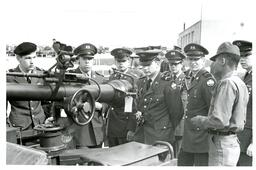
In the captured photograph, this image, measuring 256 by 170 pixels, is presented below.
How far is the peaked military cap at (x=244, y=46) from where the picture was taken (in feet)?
8.56

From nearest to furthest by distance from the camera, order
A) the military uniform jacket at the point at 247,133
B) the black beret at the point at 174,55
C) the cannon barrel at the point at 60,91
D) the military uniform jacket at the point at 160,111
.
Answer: the cannon barrel at the point at 60,91 < the military uniform jacket at the point at 247,133 < the military uniform jacket at the point at 160,111 < the black beret at the point at 174,55

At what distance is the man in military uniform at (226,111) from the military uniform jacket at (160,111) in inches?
23.5

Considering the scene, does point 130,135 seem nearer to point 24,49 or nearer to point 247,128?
point 247,128

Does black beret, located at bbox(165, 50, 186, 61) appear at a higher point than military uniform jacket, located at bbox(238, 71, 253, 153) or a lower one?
higher

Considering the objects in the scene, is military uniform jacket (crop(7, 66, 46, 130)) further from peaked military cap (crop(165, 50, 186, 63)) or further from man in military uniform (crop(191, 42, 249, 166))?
peaked military cap (crop(165, 50, 186, 63))

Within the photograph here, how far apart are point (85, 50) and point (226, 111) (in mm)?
1551

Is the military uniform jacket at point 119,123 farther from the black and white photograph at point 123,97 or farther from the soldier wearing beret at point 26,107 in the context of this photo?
the soldier wearing beret at point 26,107

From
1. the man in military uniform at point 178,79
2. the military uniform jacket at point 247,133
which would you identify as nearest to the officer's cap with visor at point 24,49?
the man in military uniform at point 178,79

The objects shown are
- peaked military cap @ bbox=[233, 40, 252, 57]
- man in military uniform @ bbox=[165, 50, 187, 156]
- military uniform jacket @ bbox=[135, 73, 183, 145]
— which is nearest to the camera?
peaked military cap @ bbox=[233, 40, 252, 57]

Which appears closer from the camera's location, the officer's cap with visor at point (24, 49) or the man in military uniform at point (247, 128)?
the man in military uniform at point (247, 128)

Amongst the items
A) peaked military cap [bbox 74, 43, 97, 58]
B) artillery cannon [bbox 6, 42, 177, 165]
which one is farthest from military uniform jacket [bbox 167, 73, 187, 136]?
artillery cannon [bbox 6, 42, 177, 165]

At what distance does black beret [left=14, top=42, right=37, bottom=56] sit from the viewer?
103 inches

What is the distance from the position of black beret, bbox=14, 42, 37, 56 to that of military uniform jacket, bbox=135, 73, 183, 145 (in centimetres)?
124

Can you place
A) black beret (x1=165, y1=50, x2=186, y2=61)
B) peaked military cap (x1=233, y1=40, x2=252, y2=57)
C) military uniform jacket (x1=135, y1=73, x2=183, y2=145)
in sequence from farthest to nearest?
1. black beret (x1=165, y1=50, x2=186, y2=61)
2. military uniform jacket (x1=135, y1=73, x2=183, y2=145)
3. peaked military cap (x1=233, y1=40, x2=252, y2=57)
